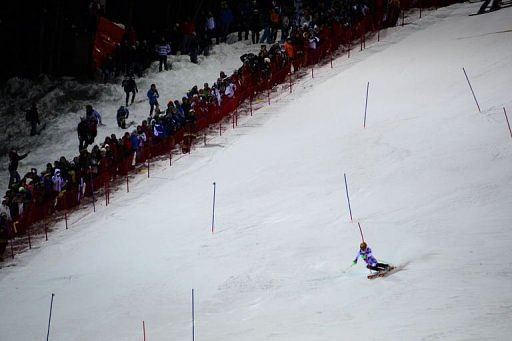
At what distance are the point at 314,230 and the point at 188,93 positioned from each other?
33.9 ft

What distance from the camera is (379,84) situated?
28.3 metres

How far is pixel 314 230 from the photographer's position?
64.3ft

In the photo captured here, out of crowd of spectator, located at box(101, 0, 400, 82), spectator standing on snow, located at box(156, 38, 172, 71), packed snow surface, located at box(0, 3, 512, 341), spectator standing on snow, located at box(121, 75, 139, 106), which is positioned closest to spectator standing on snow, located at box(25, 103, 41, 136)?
packed snow surface, located at box(0, 3, 512, 341)

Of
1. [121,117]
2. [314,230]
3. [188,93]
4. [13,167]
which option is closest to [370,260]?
[314,230]

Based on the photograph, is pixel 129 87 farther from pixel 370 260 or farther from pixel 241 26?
pixel 370 260

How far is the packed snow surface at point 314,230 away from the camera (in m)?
15.8

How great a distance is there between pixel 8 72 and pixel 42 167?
A: 24.5 feet

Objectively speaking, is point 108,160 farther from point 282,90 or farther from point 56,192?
point 282,90

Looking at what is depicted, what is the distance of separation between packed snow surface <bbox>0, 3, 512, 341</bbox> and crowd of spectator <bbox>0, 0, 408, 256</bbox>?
92 centimetres

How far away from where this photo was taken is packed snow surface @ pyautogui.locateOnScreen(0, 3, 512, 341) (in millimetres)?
15841

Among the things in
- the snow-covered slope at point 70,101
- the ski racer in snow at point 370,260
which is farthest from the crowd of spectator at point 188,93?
the ski racer in snow at point 370,260

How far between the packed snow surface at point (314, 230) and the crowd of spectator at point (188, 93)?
92cm

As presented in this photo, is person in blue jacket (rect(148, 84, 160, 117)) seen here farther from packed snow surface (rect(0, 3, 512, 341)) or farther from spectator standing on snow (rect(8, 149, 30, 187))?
spectator standing on snow (rect(8, 149, 30, 187))

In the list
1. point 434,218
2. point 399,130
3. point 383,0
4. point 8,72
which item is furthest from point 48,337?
point 383,0
